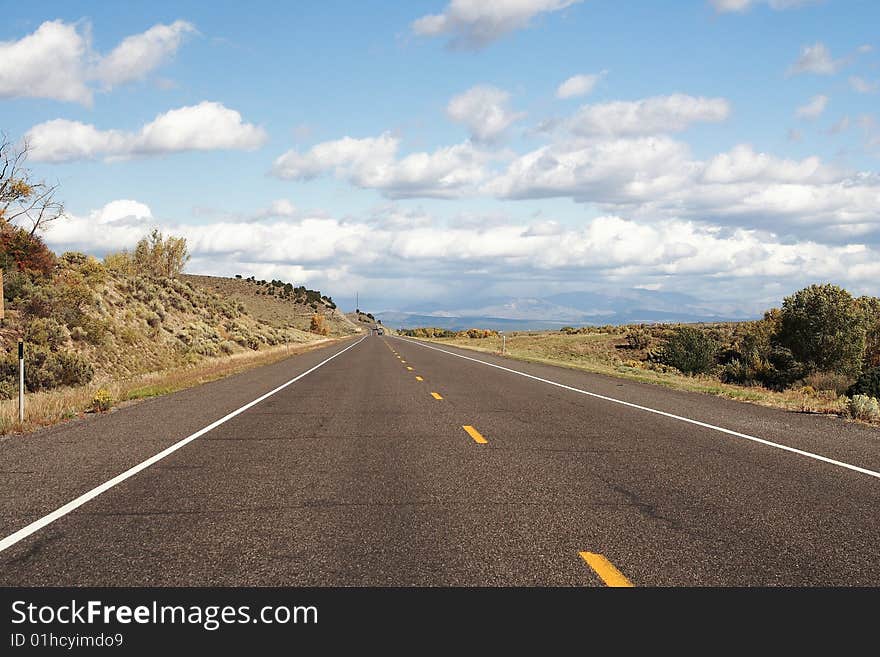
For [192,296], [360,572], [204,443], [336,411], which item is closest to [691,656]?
[360,572]

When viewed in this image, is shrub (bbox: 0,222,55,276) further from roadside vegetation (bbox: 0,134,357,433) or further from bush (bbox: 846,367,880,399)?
bush (bbox: 846,367,880,399)

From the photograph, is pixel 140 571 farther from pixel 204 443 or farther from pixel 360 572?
pixel 204 443

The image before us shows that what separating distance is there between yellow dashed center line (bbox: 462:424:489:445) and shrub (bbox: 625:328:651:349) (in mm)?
65973

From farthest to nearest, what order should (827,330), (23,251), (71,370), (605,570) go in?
(827,330) < (23,251) < (71,370) < (605,570)

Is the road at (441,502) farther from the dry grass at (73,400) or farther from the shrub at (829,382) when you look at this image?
the shrub at (829,382)

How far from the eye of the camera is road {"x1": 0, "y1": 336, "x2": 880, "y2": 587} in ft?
16.3

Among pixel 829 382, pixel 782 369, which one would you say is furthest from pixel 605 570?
pixel 782 369

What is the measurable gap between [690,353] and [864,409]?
38.1 meters

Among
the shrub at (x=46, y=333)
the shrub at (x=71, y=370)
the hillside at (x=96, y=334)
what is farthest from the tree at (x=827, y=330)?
the shrub at (x=46, y=333)

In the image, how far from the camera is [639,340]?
7875 cm

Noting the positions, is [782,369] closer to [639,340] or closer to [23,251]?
[23,251]

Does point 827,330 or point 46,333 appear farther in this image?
point 827,330

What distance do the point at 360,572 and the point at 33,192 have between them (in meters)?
29.4

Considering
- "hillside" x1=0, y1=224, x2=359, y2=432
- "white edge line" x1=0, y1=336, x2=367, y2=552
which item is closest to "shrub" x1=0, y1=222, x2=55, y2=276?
"hillside" x1=0, y1=224, x2=359, y2=432
